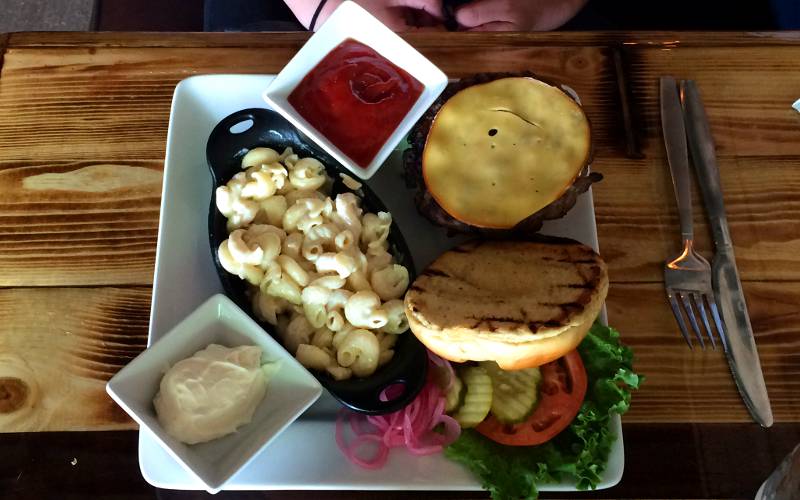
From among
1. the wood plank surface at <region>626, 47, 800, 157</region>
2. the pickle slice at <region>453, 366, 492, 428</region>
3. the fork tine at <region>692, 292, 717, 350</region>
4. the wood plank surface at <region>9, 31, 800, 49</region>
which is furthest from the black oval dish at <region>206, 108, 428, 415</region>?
the wood plank surface at <region>626, 47, 800, 157</region>

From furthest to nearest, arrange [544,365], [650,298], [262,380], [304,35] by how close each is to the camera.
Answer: [304,35]
[650,298]
[544,365]
[262,380]

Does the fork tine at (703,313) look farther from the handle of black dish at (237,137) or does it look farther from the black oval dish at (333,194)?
the handle of black dish at (237,137)

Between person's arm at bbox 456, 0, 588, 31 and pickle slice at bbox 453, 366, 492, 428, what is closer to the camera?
pickle slice at bbox 453, 366, 492, 428

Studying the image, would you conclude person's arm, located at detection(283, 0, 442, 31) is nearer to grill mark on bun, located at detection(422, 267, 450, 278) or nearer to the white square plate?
the white square plate

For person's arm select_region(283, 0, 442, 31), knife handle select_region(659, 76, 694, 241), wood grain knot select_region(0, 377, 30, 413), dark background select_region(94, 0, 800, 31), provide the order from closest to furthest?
1. wood grain knot select_region(0, 377, 30, 413)
2. knife handle select_region(659, 76, 694, 241)
3. person's arm select_region(283, 0, 442, 31)
4. dark background select_region(94, 0, 800, 31)

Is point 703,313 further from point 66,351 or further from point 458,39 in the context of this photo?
point 66,351

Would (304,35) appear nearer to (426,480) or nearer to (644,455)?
(426,480)

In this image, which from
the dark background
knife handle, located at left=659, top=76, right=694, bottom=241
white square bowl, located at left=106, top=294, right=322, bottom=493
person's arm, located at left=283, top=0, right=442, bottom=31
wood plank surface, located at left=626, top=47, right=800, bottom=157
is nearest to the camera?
white square bowl, located at left=106, top=294, right=322, bottom=493

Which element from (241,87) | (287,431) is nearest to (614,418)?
(287,431)
